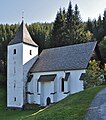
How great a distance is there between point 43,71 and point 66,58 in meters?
4.59

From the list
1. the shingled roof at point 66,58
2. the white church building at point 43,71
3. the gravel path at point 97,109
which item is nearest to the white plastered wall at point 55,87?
the white church building at point 43,71

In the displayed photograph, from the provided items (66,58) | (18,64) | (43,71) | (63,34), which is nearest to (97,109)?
(66,58)

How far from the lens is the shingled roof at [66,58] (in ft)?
140

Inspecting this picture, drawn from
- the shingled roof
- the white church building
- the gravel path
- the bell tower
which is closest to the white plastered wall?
the white church building

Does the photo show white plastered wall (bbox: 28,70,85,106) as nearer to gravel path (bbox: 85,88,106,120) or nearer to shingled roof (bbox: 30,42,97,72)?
shingled roof (bbox: 30,42,97,72)

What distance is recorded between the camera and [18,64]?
4875 cm

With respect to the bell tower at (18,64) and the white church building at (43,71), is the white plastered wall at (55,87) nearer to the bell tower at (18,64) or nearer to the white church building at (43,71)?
the white church building at (43,71)

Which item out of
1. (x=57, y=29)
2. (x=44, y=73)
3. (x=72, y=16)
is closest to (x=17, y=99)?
(x=44, y=73)

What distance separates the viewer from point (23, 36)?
49.9 metres

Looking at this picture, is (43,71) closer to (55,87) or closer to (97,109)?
(55,87)

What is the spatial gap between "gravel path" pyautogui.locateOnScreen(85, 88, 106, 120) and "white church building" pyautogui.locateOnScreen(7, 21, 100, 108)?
22248 mm

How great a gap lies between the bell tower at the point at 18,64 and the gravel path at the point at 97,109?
29.4m

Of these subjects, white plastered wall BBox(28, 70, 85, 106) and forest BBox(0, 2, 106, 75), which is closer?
white plastered wall BBox(28, 70, 85, 106)

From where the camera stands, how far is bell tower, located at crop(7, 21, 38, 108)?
4766 cm
